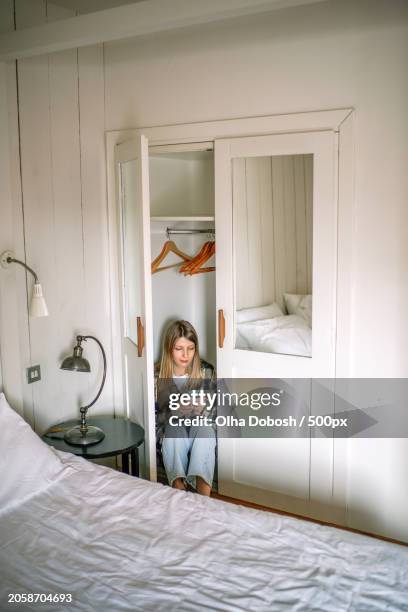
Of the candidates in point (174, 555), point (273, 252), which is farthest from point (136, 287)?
point (174, 555)

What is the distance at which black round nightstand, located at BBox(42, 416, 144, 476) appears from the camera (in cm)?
279

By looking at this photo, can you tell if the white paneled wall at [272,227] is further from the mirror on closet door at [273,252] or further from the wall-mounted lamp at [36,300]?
the wall-mounted lamp at [36,300]

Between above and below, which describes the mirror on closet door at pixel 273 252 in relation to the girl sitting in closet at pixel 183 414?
above

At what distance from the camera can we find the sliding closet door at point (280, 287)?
2807mm

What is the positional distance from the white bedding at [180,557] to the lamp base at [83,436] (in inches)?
21.6

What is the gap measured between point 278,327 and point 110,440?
3.43ft

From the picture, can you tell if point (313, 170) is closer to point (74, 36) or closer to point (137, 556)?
point (74, 36)

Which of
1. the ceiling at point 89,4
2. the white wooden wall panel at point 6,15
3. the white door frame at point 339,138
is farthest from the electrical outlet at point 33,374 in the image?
the ceiling at point 89,4

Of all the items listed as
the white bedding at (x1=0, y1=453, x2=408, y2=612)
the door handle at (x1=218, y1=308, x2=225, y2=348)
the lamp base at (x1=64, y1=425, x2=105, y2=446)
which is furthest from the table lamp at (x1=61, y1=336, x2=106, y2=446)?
the door handle at (x1=218, y1=308, x2=225, y2=348)

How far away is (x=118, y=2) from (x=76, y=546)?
2643mm

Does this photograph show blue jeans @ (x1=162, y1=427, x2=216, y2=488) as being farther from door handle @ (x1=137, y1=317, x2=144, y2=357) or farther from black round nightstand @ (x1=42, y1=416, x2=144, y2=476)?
door handle @ (x1=137, y1=317, x2=144, y2=357)

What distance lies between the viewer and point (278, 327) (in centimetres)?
302

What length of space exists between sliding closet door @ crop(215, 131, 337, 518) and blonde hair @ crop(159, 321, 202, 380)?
0.27 m

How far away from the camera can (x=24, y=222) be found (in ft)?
9.92
